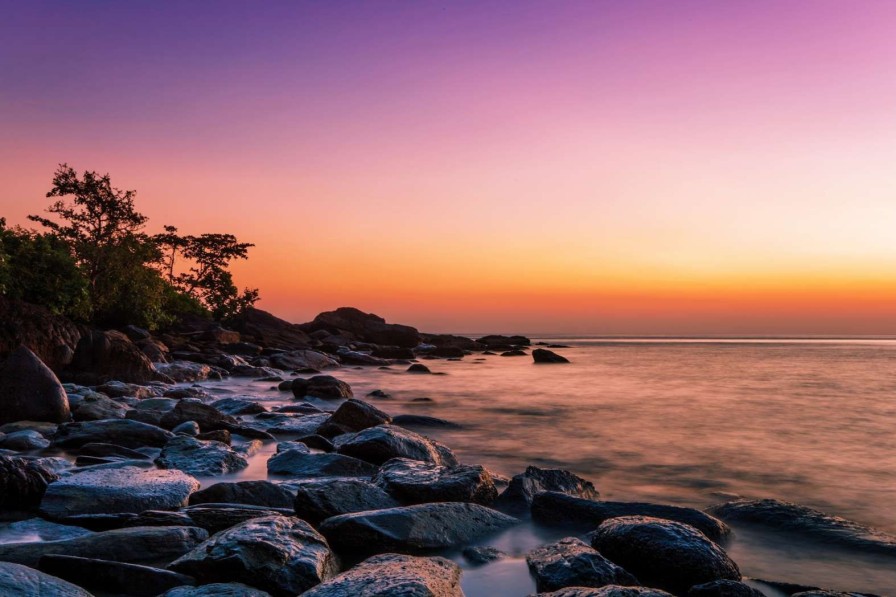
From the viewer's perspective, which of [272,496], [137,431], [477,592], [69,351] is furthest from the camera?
[69,351]

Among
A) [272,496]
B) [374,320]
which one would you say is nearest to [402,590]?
[272,496]

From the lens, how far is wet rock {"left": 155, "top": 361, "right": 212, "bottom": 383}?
19281 millimetres

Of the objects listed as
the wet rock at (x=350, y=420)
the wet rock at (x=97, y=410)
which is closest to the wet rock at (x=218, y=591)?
the wet rock at (x=350, y=420)

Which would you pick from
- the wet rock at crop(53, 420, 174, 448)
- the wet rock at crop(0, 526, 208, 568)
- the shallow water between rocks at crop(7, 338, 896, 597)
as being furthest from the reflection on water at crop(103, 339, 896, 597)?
the wet rock at crop(0, 526, 208, 568)

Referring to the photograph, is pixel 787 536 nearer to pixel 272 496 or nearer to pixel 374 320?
pixel 272 496

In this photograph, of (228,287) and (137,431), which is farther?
(228,287)

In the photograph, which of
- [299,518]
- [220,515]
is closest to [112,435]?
[220,515]

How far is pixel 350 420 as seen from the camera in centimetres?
1001

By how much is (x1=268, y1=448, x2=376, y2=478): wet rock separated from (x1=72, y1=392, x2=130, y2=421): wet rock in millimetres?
4210

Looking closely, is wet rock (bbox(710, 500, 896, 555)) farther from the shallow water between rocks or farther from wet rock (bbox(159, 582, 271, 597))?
wet rock (bbox(159, 582, 271, 597))

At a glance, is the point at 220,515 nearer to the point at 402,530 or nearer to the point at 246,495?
the point at 246,495

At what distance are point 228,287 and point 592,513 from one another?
55.0 meters

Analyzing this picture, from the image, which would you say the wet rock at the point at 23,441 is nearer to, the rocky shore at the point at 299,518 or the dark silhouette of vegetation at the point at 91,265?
the rocky shore at the point at 299,518

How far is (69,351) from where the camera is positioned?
16094mm
